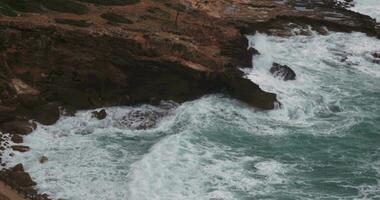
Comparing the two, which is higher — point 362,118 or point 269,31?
point 269,31

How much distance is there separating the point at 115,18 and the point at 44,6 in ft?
16.4

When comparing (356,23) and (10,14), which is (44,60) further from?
(356,23)

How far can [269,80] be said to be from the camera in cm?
4209

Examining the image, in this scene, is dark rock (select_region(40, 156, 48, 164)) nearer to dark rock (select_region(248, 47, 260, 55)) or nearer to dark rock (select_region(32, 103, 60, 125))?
dark rock (select_region(32, 103, 60, 125))

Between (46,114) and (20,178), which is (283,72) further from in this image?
(20,178)

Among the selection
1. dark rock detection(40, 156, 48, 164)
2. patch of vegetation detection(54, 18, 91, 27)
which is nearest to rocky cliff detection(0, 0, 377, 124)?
patch of vegetation detection(54, 18, 91, 27)

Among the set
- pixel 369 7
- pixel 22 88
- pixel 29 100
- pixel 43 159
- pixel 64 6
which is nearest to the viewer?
pixel 43 159

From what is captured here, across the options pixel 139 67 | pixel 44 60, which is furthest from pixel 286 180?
pixel 44 60

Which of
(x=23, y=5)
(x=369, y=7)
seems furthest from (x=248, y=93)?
(x=369, y=7)

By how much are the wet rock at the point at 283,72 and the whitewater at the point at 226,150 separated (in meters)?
0.50

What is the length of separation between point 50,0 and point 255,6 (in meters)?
23.3

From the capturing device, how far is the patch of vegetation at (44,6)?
3984 cm

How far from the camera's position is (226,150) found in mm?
30984

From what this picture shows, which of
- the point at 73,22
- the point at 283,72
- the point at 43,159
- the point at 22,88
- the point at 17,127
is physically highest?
the point at 73,22
